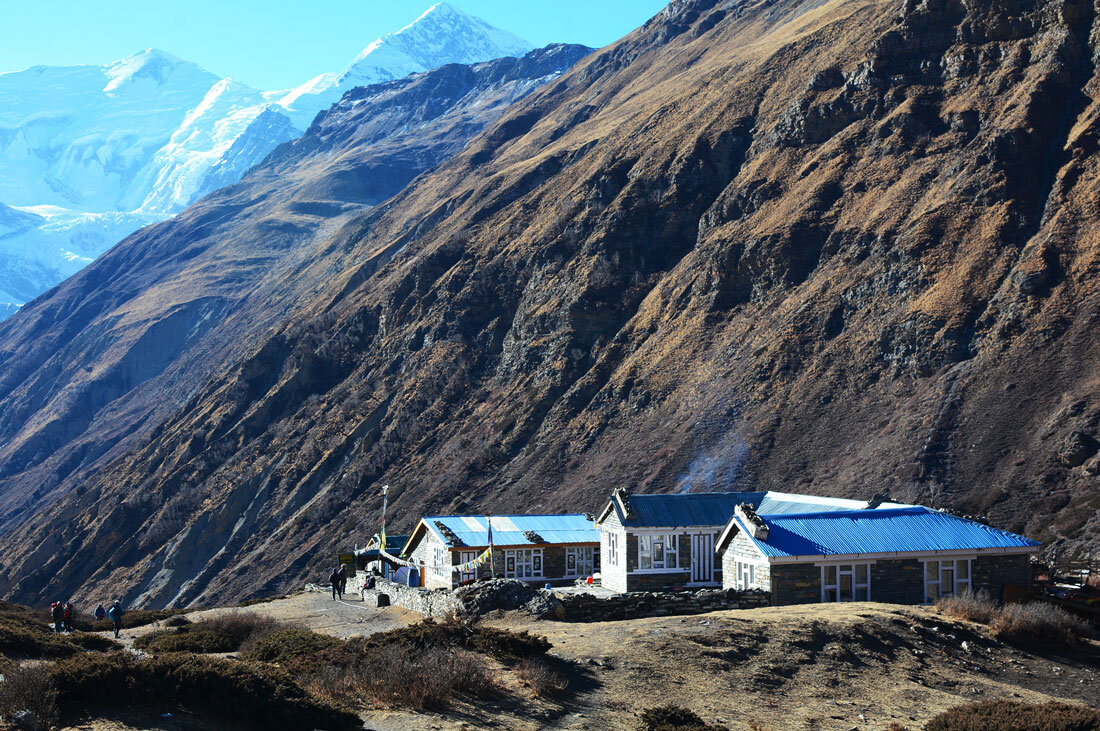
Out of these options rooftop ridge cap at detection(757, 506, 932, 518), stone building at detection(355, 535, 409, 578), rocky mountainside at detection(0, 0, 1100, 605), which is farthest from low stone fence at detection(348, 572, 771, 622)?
rocky mountainside at detection(0, 0, 1100, 605)

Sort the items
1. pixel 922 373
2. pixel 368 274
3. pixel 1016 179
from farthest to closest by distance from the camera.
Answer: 1. pixel 368 274
2. pixel 1016 179
3. pixel 922 373

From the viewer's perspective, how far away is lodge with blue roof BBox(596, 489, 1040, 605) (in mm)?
29453

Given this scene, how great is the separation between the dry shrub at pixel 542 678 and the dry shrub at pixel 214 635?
34.0 feet

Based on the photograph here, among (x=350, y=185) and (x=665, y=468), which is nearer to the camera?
(x=665, y=468)

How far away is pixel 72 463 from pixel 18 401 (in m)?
35.1

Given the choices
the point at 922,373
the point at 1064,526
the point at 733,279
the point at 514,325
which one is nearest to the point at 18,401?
the point at 514,325

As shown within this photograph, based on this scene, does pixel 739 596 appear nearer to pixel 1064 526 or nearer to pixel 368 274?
pixel 1064 526

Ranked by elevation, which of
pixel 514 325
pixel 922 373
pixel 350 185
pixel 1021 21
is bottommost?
pixel 922 373

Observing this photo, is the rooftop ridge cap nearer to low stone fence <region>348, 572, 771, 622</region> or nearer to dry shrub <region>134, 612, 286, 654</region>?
low stone fence <region>348, 572, 771, 622</region>

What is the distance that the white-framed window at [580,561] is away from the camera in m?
40.4

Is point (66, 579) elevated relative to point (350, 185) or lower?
lower

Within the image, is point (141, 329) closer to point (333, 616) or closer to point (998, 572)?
point (333, 616)

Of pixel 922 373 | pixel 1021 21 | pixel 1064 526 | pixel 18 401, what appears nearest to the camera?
pixel 1064 526

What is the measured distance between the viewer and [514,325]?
300ft
